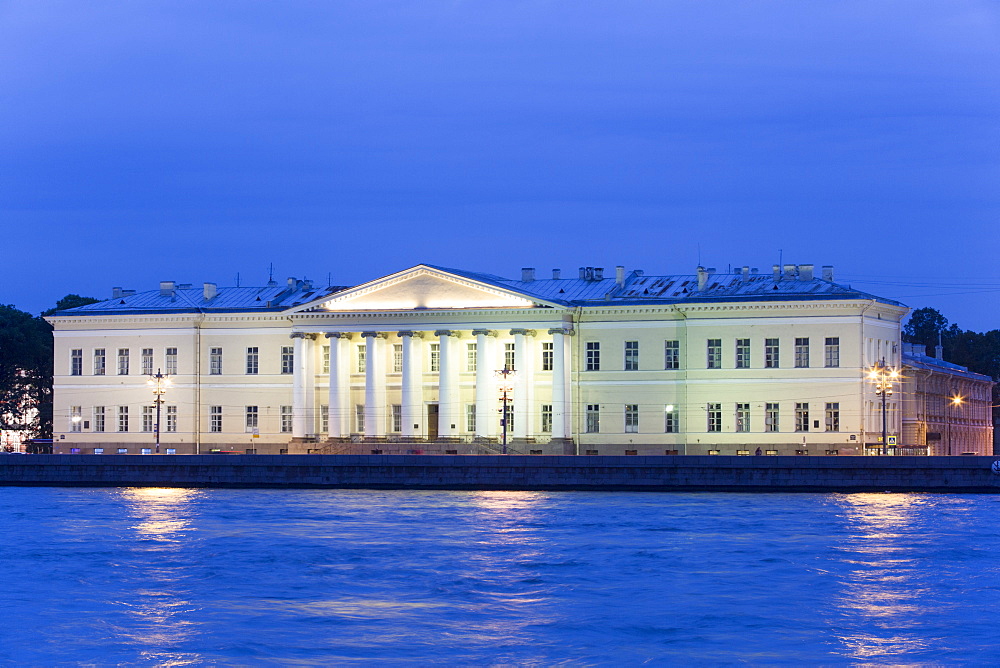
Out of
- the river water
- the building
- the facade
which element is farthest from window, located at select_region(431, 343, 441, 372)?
the river water

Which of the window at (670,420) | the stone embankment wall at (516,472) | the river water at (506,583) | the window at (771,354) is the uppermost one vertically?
the window at (771,354)

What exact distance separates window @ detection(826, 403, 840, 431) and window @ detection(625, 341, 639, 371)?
321 inches

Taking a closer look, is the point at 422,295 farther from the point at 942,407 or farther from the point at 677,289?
the point at 942,407

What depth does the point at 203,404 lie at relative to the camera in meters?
71.0

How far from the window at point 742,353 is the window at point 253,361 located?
21.1m

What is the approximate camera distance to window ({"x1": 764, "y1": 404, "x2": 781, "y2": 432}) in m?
63.3

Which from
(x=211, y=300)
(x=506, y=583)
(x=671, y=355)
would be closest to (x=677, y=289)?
(x=671, y=355)

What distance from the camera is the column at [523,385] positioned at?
6588 cm

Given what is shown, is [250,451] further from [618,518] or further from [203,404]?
[618,518]

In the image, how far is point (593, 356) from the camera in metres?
66.8

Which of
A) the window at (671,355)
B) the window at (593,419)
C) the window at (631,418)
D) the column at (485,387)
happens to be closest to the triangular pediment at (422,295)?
the column at (485,387)

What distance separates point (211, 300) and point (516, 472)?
24.8 metres

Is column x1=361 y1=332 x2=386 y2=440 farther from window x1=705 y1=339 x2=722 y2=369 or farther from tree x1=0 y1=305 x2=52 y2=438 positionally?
tree x1=0 y1=305 x2=52 y2=438

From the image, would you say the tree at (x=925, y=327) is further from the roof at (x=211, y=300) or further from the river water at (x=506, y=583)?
the river water at (x=506, y=583)
